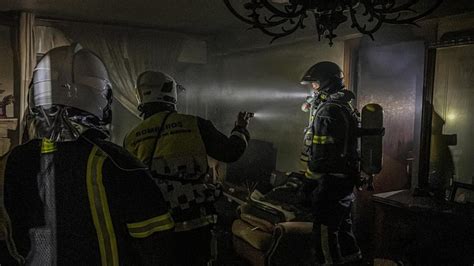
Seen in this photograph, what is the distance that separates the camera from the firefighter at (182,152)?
1854 mm

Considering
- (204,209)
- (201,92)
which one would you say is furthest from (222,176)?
(204,209)

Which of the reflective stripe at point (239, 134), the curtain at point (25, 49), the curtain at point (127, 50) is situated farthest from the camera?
A: the curtain at point (127, 50)

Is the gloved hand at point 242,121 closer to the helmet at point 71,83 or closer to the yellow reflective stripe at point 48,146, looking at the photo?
the helmet at point 71,83

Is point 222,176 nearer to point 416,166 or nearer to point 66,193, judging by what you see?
point 416,166

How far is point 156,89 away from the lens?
6.40 feet

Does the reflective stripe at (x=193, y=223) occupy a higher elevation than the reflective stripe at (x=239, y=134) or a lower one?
lower

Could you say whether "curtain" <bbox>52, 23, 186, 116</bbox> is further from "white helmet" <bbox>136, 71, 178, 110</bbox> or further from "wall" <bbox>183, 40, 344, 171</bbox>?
"white helmet" <bbox>136, 71, 178, 110</bbox>

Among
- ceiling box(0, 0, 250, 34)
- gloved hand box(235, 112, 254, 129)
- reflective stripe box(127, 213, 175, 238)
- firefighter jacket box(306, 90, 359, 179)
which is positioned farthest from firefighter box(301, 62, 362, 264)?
reflective stripe box(127, 213, 175, 238)

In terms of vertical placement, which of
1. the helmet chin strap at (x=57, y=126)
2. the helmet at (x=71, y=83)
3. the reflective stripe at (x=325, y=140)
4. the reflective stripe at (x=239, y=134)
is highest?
the helmet at (x=71, y=83)

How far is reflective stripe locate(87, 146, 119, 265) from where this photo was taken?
97 centimetres

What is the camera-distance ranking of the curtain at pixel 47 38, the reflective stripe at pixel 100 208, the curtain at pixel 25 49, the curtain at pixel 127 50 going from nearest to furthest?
the reflective stripe at pixel 100 208 < the curtain at pixel 25 49 < the curtain at pixel 47 38 < the curtain at pixel 127 50

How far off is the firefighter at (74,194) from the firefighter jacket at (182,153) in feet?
2.65

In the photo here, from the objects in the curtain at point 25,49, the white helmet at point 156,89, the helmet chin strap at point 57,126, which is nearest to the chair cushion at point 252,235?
the white helmet at point 156,89

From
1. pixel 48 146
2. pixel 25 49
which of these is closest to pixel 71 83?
pixel 48 146
